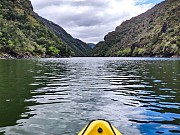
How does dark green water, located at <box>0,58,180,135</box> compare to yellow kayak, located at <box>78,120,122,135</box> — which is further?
dark green water, located at <box>0,58,180,135</box>

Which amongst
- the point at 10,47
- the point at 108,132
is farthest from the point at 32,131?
the point at 10,47

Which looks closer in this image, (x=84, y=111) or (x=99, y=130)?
(x=99, y=130)

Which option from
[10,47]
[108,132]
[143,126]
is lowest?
[143,126]

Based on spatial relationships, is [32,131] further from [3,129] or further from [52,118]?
[52,118]

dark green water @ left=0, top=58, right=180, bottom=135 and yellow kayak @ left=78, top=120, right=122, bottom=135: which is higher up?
yellow kayak @ left=78, top=120, right=122, bottom=135

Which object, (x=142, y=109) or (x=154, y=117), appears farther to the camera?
(x=142, y=109)

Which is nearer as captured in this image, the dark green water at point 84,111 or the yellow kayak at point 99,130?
the yellow kayak at point 99,130

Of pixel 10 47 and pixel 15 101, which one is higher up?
pixel 10 47

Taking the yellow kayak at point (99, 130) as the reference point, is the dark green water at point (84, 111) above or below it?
below

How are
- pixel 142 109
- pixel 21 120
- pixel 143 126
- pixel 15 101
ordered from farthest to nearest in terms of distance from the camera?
pixel 15 101
pixel 142 109
pixel 21 120
pixel 143 126

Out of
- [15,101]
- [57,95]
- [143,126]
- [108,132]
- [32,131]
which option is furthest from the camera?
[57,95]

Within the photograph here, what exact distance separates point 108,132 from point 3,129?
5985mm

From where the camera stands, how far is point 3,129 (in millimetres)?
11562

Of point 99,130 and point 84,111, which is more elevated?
point 99,130
